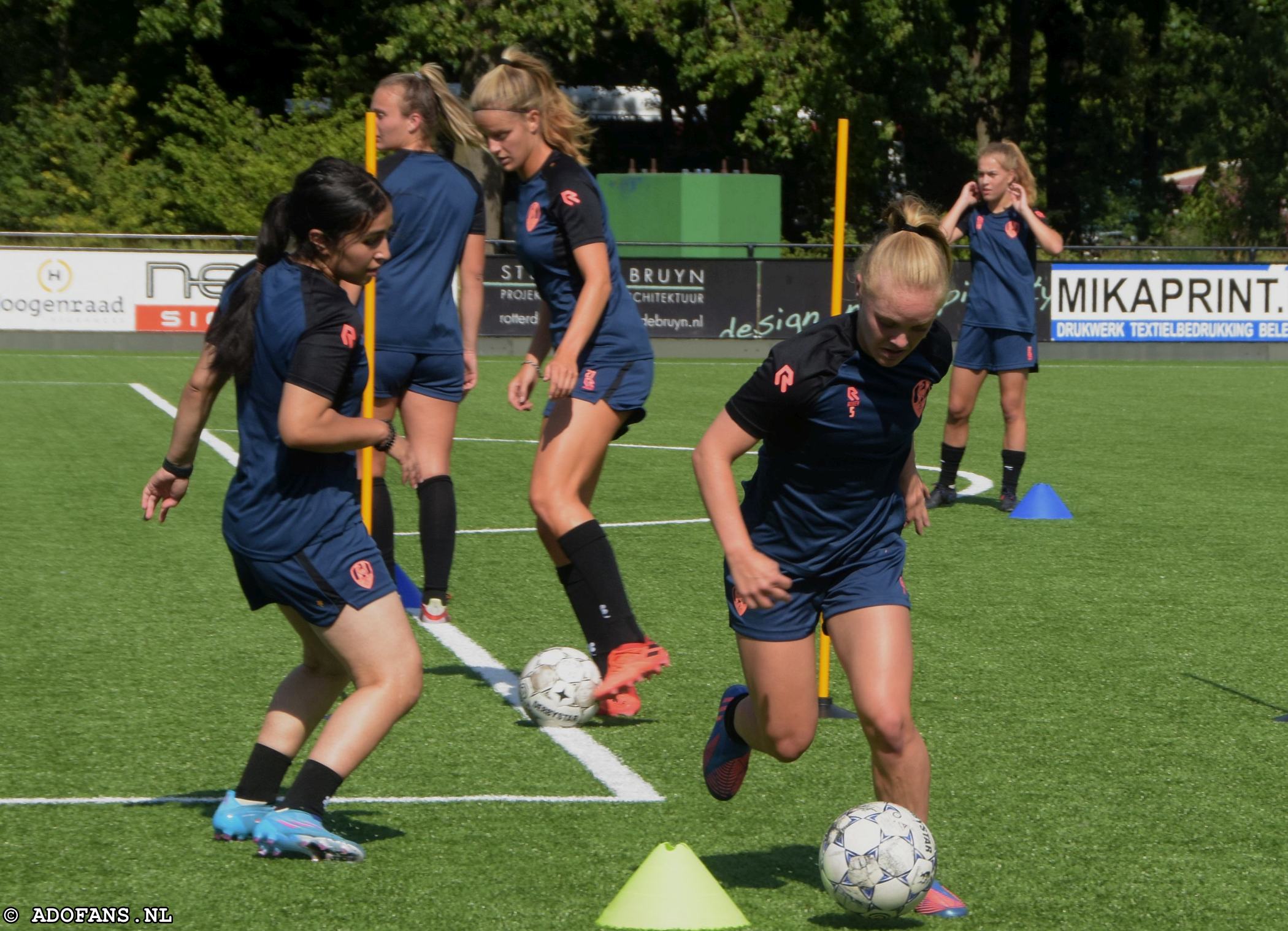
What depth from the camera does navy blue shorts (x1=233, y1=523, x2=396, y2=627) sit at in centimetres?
416

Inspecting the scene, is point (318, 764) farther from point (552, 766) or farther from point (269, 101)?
point (269, 101)

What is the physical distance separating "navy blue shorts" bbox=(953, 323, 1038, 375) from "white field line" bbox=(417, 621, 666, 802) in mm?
4637

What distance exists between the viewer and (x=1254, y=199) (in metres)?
43.0

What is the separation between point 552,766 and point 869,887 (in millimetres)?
1570

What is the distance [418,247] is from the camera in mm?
6672

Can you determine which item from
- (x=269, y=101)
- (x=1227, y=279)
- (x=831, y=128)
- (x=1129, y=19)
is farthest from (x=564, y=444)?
(x=1129, y=19)

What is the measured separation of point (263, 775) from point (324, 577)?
622mm

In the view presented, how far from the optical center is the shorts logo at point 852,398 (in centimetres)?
418

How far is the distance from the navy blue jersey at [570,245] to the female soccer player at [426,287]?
1.59 feet

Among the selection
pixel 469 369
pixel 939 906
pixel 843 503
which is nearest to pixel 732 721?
pixel 843 503

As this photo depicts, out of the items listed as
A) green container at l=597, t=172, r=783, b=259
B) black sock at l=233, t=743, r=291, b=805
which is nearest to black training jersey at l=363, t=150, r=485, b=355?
black sock at l=233, t=743, r=291, b=805

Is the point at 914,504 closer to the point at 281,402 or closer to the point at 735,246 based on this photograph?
the point at 281,402

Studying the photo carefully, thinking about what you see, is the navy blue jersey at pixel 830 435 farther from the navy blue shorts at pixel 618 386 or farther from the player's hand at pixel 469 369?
the player's hand at pixel 469 369

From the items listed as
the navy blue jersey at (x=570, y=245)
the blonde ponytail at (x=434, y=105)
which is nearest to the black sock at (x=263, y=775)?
the navy blue jersey at (x=570, y=245)
